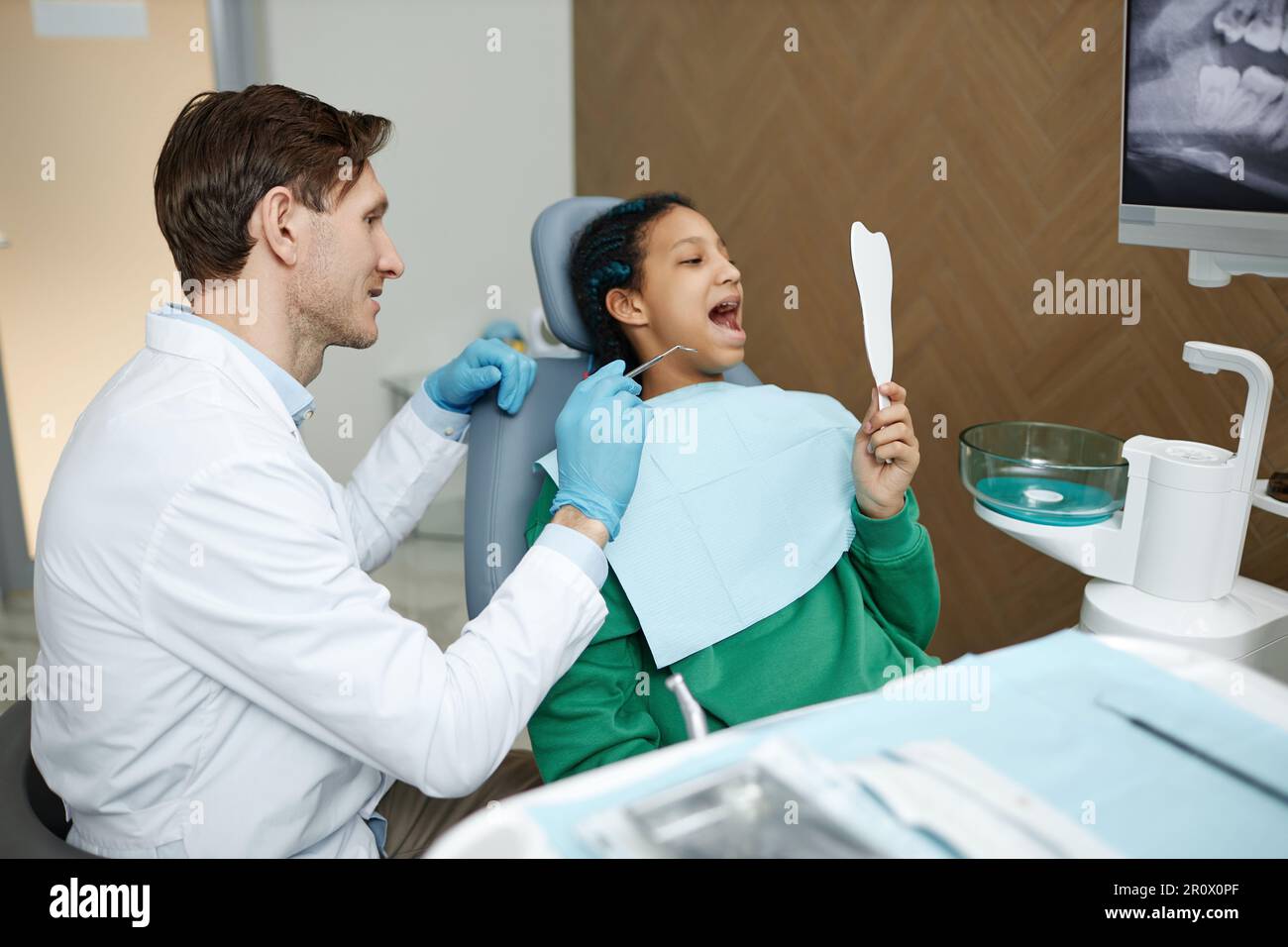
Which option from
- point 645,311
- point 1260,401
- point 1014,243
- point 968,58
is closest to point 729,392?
point 645,311

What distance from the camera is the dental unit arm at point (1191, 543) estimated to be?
4.54 feet

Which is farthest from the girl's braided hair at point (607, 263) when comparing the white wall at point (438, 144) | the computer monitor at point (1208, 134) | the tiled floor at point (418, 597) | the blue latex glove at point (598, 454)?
the white wall at point (438, 144)

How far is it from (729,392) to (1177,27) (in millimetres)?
771

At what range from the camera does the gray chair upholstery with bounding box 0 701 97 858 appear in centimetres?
98

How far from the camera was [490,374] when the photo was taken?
1.53 m

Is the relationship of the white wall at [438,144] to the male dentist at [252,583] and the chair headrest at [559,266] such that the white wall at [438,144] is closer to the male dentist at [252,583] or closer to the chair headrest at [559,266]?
the chair headrest at [559,266]

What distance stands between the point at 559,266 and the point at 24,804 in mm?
1005

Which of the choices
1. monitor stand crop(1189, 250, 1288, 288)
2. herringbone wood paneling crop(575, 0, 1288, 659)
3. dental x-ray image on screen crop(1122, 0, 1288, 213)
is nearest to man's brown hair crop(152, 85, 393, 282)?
dental x-ray image on screen crop(1122, 0, 1288, 213)

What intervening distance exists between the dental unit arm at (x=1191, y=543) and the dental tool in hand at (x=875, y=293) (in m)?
0.38

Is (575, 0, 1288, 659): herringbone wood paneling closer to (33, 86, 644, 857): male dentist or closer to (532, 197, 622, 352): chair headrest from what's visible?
(532, 197, 622, 352): chair headrest

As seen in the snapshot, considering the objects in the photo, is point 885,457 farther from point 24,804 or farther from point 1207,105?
point 24,804

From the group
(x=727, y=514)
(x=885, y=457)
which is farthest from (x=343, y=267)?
(x=885, y=457)

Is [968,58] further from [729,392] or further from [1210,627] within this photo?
[1210,627]
